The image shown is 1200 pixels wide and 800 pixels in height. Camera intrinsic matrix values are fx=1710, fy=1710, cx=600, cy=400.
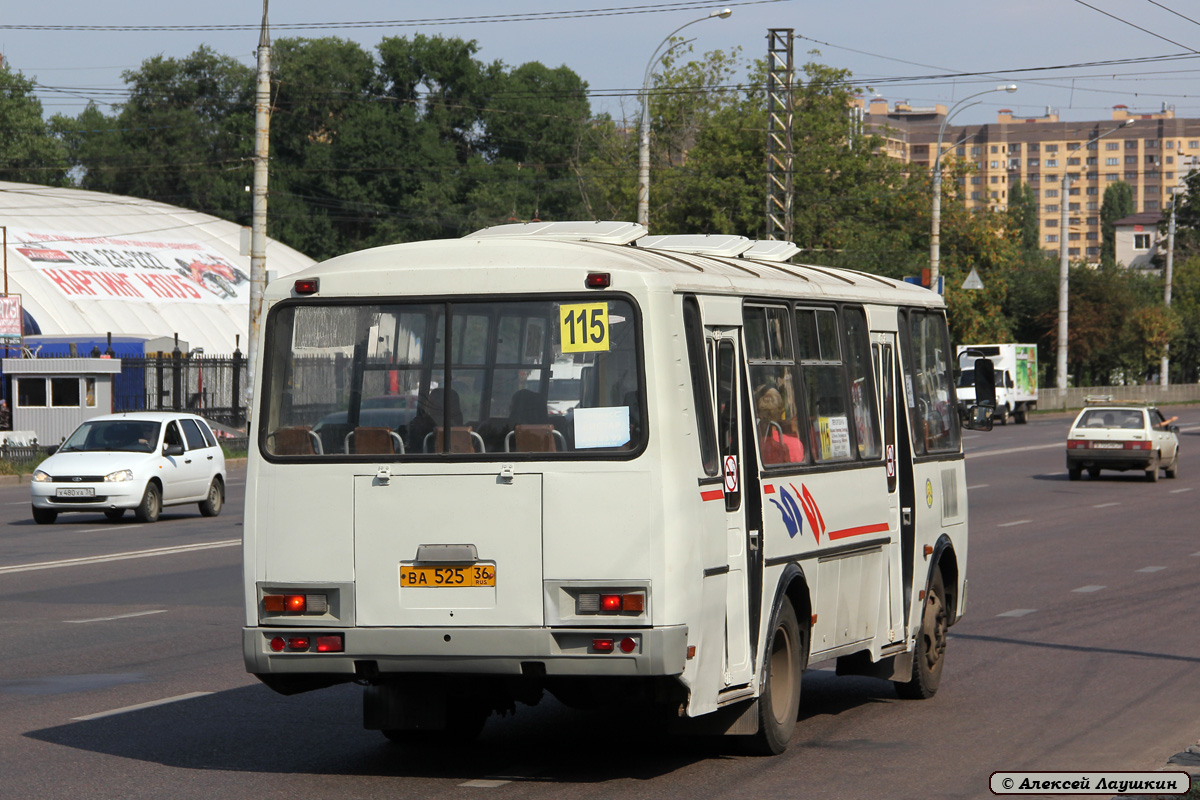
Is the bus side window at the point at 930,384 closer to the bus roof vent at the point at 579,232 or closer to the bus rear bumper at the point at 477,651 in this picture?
the bus roof vent at the point at 579,232

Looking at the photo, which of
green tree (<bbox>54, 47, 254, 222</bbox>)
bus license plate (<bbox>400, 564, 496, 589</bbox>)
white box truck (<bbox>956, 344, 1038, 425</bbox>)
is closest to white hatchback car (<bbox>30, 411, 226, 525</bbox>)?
bus license plate (<bbox>400, 564, 496, 589</bbox>)

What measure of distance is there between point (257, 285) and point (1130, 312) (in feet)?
201

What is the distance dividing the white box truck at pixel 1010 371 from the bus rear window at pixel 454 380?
53198 millimetres

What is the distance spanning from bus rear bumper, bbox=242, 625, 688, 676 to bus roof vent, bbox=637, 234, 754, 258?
2542mm

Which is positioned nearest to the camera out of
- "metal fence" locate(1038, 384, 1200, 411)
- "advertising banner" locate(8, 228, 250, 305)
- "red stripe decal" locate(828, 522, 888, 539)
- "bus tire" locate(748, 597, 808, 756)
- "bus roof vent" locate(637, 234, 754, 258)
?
"bus tire" locate(748, 597, 808, 756)

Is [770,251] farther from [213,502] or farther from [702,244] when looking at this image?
[213,502]

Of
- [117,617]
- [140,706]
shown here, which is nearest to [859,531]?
[140,706]

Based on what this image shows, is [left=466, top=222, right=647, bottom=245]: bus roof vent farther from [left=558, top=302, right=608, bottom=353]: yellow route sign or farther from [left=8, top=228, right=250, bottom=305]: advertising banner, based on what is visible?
[left=8, top=228, right=250, bottom=305]: advertising banner

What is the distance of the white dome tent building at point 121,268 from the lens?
59.5 m

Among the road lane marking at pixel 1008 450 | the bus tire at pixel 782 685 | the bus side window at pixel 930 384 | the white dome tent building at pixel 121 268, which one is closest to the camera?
the bus tire at pixel 782 685

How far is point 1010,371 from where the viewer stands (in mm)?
63000

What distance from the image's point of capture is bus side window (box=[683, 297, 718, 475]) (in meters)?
7.56

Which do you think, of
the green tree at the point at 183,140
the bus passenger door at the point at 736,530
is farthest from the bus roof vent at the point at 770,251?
the green tree at the point at 183,140

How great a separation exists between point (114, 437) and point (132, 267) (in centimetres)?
4241
